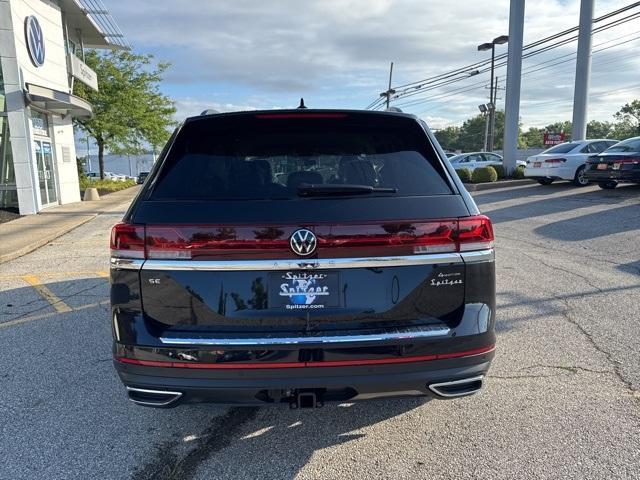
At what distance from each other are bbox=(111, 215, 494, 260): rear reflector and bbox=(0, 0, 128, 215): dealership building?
14.8 m

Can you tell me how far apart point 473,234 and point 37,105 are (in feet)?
56.2

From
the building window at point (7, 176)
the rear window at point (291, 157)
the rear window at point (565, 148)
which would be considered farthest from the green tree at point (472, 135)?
the rear window at point (291, 157)

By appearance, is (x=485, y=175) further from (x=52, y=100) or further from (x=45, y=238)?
(x=45, y=238)

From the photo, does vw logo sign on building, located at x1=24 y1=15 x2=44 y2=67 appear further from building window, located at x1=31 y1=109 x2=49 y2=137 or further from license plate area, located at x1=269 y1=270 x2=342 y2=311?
license plate area, located at x1=269 y1=270 x2=342 y2=311

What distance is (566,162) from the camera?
16.9 meters

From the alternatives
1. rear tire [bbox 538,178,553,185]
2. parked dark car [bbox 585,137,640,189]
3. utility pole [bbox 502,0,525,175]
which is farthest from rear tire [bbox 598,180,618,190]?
utility pole [bbox 502,0,525,175]

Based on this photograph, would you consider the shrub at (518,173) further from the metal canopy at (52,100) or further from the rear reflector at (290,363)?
the rear reflector at (290,363)

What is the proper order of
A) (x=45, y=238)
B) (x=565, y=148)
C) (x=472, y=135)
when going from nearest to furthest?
(x=45, y=238) < (x=565, y=148) < (x=472, y=135)

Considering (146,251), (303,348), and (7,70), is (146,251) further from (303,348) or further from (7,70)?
(7,70)

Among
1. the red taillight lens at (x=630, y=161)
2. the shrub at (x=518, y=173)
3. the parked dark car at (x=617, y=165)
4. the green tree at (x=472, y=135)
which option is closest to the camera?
the red taillight lens at (x=630, y=161)

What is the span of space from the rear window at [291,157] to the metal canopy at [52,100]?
1457 cm

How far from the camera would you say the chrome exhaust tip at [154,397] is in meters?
2.48

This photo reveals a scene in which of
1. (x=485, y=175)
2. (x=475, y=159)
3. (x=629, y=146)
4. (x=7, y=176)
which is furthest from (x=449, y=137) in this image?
(x=7, y=176)

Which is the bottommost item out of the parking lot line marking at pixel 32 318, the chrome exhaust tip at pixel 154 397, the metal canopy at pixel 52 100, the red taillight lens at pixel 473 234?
the parking lot line marking at pixel 32 318
